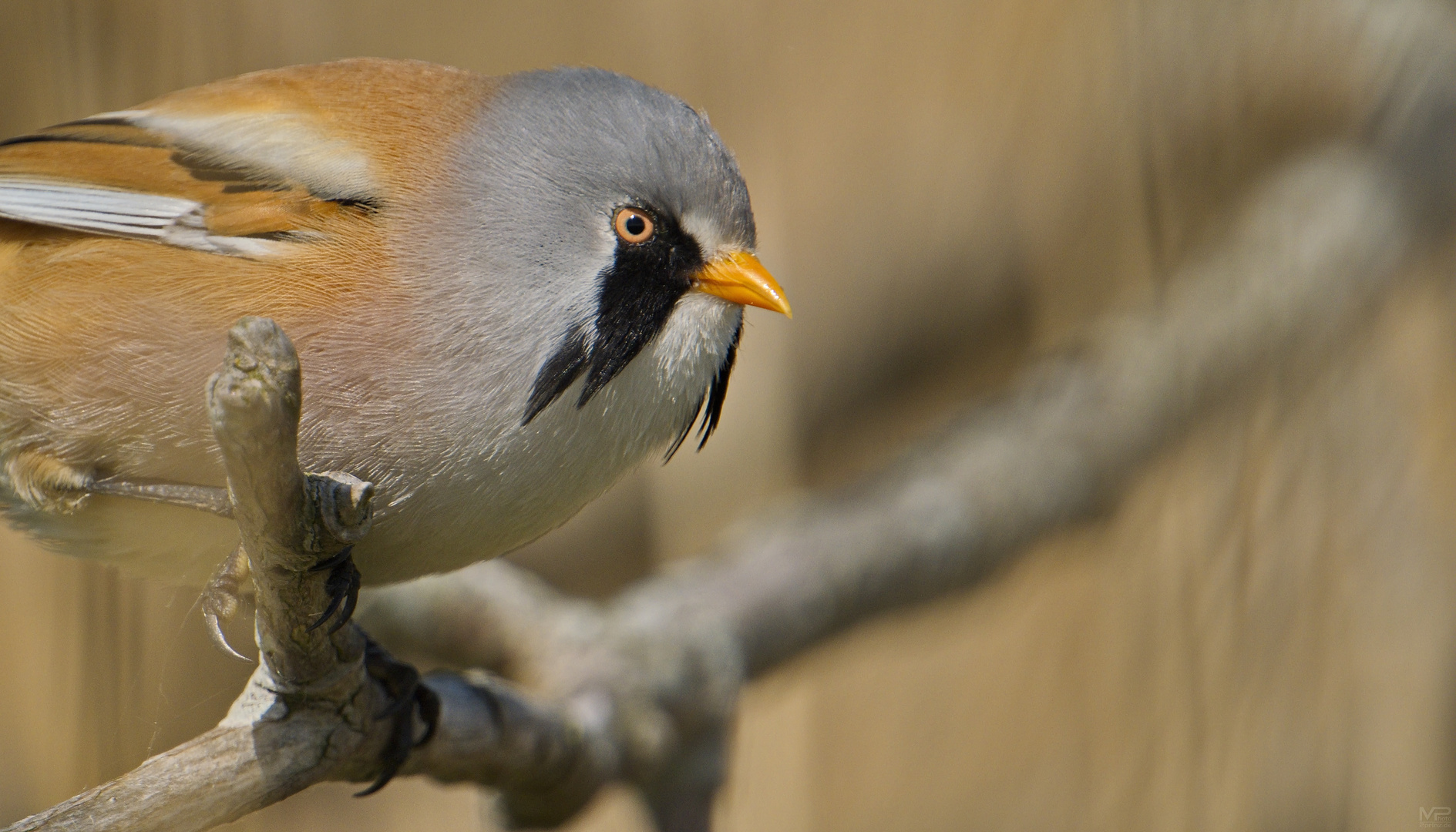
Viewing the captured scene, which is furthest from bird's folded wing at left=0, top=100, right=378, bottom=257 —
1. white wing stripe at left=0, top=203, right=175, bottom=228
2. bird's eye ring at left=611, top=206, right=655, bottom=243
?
bird's eye ring at left=611, top=206, right=655, bottom=243

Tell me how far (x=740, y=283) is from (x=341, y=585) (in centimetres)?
80

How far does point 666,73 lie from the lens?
3.79 meters

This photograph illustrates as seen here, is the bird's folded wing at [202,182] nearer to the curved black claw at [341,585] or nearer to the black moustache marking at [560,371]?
the black moustache marking at [560,371]

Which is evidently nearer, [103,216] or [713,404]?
[103,216]

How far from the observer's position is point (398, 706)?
2086mm

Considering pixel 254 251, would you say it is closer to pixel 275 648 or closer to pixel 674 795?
pixel 275 648

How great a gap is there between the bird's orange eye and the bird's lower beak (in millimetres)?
114

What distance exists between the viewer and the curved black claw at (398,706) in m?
2.07

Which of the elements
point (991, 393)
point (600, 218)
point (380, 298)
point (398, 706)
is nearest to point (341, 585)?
point (380, 298)

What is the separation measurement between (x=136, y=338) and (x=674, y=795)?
5.66 ft

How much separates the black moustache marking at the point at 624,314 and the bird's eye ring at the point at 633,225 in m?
0.01

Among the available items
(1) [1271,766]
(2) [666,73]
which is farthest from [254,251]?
(1) [1271,766]

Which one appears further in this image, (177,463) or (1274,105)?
(1274,105)

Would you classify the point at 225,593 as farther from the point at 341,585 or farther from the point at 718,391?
the point at 718,391
